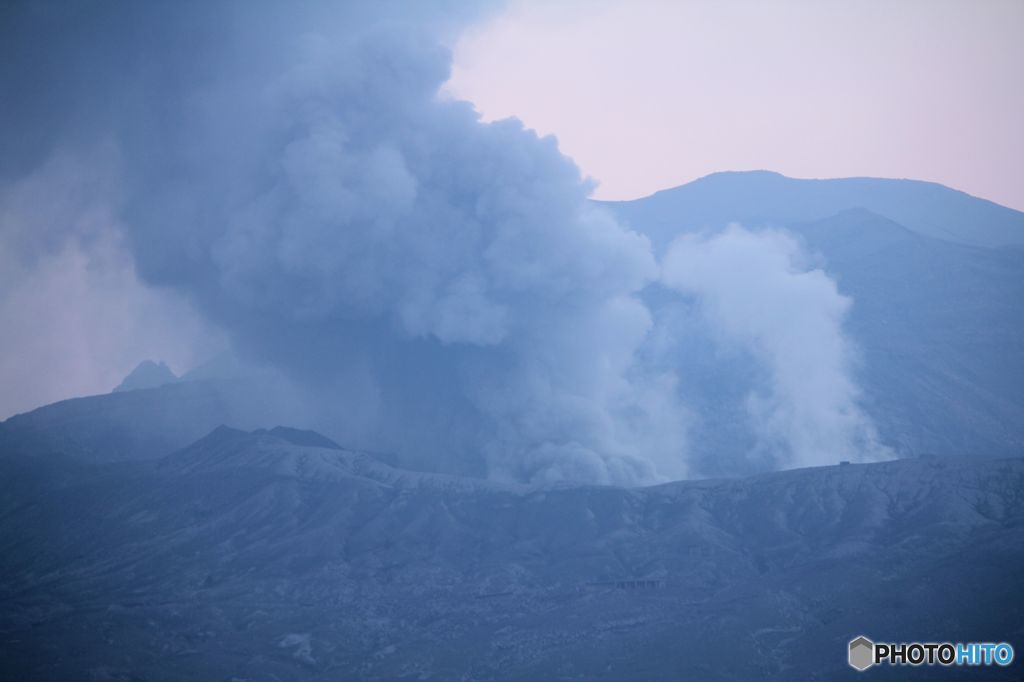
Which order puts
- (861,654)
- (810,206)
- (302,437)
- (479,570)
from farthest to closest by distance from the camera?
(810,206)
(302,437)
(479,570)
(861,654)

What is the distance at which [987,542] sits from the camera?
61.2 meters

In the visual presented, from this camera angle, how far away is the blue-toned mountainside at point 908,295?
371 feet

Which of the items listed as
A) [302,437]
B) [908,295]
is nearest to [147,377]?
[302,437]

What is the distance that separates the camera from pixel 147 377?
17088 cm

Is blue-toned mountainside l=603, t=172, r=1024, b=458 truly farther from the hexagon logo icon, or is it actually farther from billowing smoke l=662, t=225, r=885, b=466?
the hexagon logo icon

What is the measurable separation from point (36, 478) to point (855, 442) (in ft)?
274

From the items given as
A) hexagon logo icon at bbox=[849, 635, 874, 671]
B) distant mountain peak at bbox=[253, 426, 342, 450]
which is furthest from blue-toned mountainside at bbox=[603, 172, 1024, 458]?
hexagon logo icon at bbox=[849, 635, 874, 671]

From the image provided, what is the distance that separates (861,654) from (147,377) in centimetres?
14520

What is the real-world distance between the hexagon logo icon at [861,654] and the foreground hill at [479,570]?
2.96 ft

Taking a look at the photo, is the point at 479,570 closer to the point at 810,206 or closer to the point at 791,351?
the point at 791,351

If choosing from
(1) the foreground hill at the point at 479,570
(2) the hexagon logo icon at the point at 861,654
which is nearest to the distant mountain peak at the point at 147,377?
(1) the foreground hill at the point at 479,570

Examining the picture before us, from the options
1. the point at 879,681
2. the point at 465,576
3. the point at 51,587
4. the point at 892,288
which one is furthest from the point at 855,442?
the point at 51,587

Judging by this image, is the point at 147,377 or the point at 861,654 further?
the point at 147,377

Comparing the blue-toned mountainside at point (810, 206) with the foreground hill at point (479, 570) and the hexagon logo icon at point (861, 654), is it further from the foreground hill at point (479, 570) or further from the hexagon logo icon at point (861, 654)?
the hexagon logo icon at point (861, 654)
